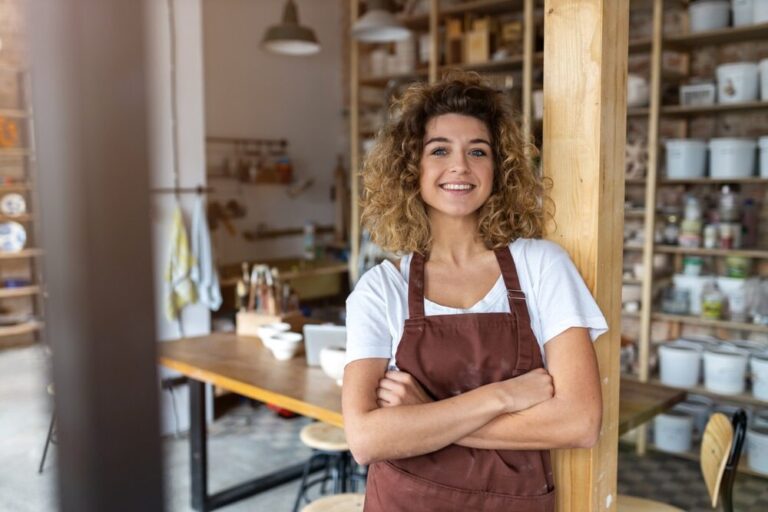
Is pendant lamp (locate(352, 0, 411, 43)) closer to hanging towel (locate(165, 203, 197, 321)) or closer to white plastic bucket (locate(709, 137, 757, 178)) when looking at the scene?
hanging towel (locate(165, 203, 197, 321))

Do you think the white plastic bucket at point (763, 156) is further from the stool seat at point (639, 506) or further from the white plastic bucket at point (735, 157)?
the stool seat at point (639, 506)

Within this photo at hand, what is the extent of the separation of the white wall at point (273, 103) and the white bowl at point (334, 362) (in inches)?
135

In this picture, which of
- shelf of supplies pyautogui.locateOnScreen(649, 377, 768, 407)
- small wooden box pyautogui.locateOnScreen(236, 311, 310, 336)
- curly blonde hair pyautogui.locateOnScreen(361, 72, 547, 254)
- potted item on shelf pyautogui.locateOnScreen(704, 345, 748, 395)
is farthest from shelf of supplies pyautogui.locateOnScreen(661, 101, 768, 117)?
curly blonde hair pyautogui.locateOnScreen(361, 72, 547, 254)

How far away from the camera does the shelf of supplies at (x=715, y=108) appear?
3.87m

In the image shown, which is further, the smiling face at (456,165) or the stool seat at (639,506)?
the stool seat at (639,506)

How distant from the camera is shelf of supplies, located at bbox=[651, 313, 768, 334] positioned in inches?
153

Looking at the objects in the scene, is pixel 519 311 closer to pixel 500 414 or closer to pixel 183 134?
pixel 500 414

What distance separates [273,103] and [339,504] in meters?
4.78

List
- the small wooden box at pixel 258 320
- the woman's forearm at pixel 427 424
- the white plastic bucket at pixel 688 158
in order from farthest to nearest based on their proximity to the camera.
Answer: the white plastic bucket at pixel 688 158 < the small wooden box at pixel 258 320 < the woman's forearm at pixel 427 424

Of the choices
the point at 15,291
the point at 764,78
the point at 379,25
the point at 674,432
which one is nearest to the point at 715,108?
the point at 764,78

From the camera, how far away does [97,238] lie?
1.39 ft

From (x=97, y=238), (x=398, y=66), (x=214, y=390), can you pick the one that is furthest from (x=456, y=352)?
(x=398, y=66)

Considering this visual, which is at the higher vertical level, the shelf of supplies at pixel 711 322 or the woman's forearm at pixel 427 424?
the woman's forearm at pixel 427 424

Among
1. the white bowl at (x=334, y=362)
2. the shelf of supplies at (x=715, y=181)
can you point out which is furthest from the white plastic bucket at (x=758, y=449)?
the white bowl at (x=334, y=362)
